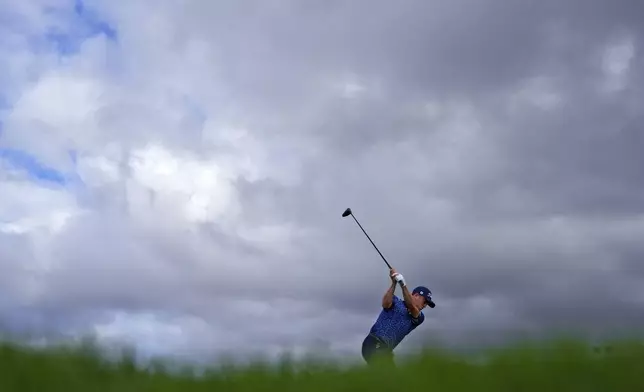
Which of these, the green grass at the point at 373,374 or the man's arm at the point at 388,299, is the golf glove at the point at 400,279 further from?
the green grass at the point at 373,374

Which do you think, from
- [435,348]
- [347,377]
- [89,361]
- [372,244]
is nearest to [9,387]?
[89,361]


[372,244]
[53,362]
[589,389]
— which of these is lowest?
[589,389]

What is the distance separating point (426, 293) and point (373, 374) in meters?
8.28

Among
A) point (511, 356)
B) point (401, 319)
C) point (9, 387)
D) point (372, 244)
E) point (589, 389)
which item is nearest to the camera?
point (9, 387)

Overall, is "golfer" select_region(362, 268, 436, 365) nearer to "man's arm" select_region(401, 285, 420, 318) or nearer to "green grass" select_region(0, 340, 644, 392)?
"man's arm" select_region(401, 285, 420, 318)

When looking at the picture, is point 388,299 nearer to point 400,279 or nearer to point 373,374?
point 400,279

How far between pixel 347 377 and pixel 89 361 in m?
2.33

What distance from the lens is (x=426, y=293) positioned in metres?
14.1

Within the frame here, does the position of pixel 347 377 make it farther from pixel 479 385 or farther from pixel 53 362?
pixel 53 362

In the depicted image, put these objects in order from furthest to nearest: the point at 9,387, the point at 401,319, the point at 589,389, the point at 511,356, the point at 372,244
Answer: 1. the point at 372,244
2. the point at 401,319
3. the point at 511,356
4. the point at 589,389
5. the point at 9,387

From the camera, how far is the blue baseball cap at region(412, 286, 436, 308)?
14.0 metres

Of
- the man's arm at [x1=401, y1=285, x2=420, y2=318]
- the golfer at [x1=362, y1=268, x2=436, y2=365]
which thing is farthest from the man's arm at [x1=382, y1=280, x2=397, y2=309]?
the man's arm at [x1=401, y1=285, x2=420, y2=318]

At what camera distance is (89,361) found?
651cm

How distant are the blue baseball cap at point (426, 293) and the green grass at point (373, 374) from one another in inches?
281
